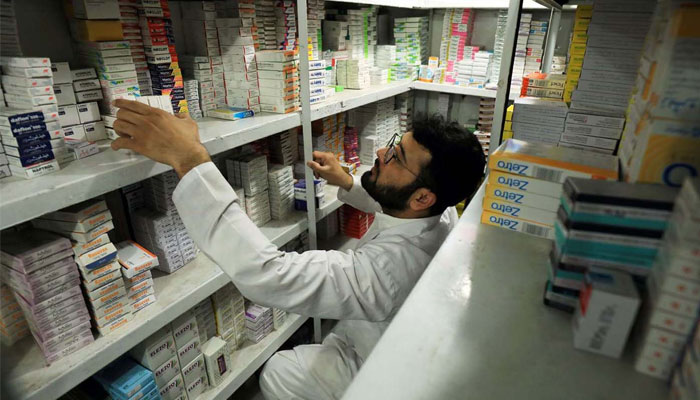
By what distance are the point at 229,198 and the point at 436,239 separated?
788mm

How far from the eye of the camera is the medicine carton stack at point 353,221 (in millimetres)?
2785

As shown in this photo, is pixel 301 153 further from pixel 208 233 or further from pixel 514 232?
pixel 514 232

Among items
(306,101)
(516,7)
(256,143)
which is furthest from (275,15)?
(516,7)

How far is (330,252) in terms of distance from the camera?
4.41 feet

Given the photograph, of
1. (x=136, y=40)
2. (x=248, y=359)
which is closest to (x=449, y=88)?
(x=136, y=40)

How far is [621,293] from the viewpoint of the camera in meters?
0.49

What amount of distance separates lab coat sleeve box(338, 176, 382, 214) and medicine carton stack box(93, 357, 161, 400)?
46.4 inches

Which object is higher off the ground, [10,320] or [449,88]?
[449,88]

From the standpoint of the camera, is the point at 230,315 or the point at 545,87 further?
the point at 230,315

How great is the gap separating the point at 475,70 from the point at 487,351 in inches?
109

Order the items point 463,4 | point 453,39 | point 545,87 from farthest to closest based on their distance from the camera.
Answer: point 453,39 → point 463,4 → point 545,87

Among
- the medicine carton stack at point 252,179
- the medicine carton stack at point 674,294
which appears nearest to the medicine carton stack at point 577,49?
the medicine carton stack at point 674,294

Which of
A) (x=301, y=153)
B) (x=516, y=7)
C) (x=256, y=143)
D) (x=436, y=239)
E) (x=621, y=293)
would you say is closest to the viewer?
(x=621, y=293)

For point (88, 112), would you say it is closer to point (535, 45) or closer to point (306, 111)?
point (306, 111)
